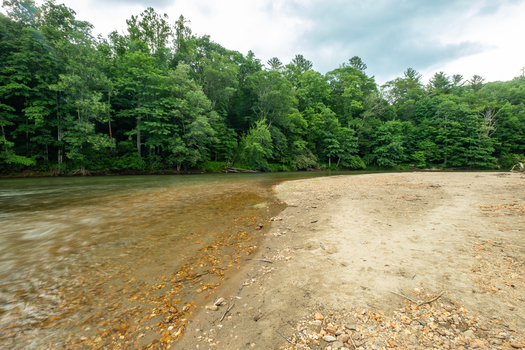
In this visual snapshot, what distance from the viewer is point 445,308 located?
2.40 m

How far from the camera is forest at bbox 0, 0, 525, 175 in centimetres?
2125

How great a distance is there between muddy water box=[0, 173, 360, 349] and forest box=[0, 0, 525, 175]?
19582 millimetres

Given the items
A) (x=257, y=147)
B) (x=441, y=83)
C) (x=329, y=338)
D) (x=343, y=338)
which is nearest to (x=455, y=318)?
(x=343, y=338)

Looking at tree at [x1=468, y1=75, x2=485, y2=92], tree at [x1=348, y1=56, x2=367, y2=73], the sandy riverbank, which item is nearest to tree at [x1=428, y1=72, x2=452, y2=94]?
tree at [x1=468, y1=75, x2=485, y2=92]

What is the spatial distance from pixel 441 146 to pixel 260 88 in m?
40.6

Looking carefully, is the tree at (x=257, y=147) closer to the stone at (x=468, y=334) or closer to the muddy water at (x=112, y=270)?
the muddy water at (x=112, y=270)

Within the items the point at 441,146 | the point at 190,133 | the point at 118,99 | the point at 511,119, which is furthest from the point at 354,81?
the point at 118,99

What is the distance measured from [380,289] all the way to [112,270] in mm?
4538

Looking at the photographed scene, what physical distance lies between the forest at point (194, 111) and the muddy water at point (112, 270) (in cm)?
1958

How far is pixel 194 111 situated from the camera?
2672 cm

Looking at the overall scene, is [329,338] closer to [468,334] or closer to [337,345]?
[337,345]

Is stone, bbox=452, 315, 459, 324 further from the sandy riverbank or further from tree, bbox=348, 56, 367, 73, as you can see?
tree, bbox=348, 56, 367, 73

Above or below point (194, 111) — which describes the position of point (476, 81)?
above

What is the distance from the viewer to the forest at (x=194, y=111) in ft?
69.7
